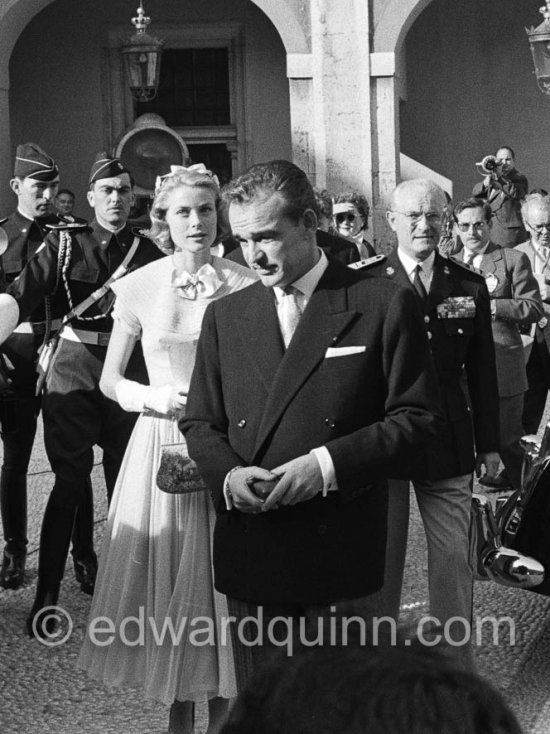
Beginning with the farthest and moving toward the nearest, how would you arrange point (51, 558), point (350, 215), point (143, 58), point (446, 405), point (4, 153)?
point (143, 58) → point (4, 153) → point (350, 215) → point (51, 558) → point (446, 405)

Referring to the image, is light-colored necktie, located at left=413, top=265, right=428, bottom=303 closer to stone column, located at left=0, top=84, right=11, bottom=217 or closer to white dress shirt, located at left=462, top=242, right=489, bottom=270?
white dress shirt, located at left=462, top=242, right=489, bottom=270

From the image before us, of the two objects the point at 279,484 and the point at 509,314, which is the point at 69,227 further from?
the point at 279,484

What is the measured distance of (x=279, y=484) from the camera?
A: 3141 mm

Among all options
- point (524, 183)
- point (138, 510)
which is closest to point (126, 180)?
point (138, 510)

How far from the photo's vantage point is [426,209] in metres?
4.57

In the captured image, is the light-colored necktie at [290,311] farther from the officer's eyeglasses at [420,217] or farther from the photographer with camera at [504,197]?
the photographer with camera at [504,197]

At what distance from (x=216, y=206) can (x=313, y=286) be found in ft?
3.10

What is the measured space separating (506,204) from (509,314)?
18.2 ft

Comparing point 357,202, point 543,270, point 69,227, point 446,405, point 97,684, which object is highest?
point 69,227

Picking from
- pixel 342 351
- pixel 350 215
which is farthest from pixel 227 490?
pixel 350 215

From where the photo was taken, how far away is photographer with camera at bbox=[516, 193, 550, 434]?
26.4 ft

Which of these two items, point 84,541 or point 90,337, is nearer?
point 90,337

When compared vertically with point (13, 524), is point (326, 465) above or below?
above

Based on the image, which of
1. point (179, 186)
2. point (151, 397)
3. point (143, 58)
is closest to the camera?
point (151, 397)
